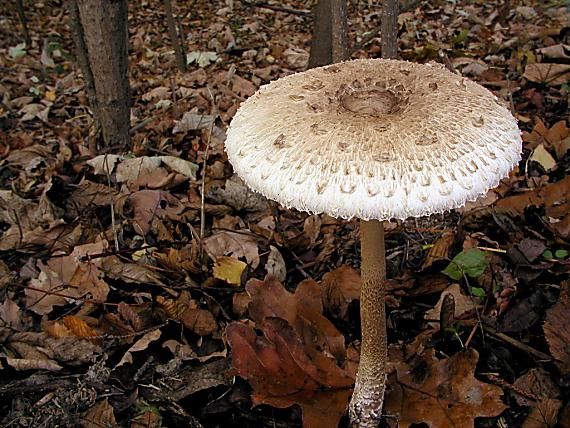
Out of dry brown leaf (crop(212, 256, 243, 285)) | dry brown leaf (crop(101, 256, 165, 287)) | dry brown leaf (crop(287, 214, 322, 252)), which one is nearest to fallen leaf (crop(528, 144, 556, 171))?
dry brown leaf (crop(287, 214, 322, 252))

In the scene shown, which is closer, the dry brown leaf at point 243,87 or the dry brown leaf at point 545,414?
the dry brown leaf at point 545,414

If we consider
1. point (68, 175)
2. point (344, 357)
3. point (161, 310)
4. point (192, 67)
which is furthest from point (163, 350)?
point (192, 67)

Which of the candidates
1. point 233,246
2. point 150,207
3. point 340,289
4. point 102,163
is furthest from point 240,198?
point 102,163

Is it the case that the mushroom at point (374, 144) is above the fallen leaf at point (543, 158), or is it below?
above

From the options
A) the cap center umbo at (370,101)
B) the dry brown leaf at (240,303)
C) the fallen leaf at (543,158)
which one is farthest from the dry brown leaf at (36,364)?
the fallen leaf at (543,158)

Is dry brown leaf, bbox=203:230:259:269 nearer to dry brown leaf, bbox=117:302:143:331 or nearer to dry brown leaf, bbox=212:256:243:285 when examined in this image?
dry brown leaf, bbox=212:256:243:285

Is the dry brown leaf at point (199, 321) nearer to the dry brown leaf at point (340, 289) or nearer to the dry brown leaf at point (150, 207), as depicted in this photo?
the dry brown leaf at point (340, 289)
